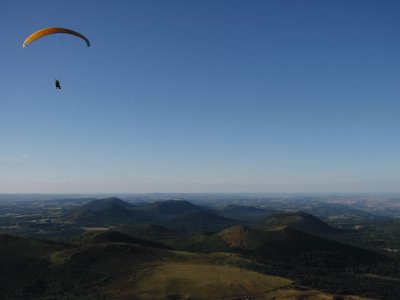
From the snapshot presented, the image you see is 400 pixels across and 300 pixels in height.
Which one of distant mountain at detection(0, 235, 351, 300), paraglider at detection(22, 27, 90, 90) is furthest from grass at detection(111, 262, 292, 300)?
paraglider at detection(22, 27, 90, 90)

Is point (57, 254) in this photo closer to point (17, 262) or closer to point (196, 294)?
point (17, 262)

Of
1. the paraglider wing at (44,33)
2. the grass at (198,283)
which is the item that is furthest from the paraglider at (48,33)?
the grass at (198,283)

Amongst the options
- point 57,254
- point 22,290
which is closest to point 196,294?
point 22,290

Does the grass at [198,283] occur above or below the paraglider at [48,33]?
below

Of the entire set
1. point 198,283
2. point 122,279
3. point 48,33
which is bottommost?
point 122,279

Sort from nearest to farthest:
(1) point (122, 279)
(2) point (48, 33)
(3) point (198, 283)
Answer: (2) point (48, 33) → (3) point (198, 283) → (1) point (122, 279)

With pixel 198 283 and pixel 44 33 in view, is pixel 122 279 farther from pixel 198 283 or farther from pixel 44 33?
pixel 44 33

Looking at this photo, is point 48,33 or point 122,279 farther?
point 122,279

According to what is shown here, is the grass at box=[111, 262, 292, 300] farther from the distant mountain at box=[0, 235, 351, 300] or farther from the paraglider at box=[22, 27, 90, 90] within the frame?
the paraglider at box=[22, 27, 90, 90]

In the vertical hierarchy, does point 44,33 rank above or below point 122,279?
→ above

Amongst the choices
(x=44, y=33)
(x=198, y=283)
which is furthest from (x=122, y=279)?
(x=44, y=33)

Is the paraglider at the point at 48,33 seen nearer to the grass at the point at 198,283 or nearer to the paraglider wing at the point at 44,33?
the paraglider wing at the point at 44,33
